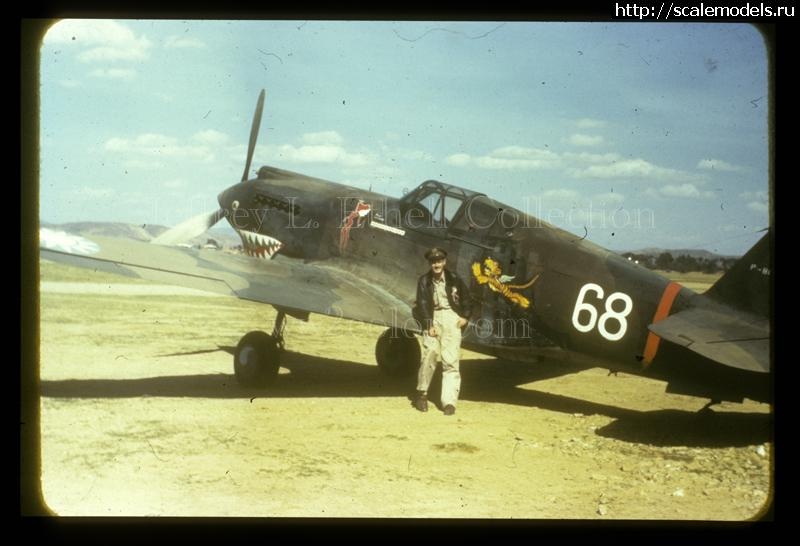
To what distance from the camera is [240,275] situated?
7684mm

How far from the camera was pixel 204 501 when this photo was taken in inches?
200

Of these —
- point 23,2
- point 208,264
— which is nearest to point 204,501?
point 208,264

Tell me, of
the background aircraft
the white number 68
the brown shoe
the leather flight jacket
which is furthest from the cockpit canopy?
the brown shoe

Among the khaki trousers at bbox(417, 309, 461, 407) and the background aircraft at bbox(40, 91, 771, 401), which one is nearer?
the background aircraft at bbox(40, 91, 771, 401)

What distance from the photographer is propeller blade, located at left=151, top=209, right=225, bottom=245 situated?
1142 centimetres

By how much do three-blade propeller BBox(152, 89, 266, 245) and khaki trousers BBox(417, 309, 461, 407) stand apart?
16.2 feet

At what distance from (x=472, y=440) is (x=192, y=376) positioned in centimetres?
394

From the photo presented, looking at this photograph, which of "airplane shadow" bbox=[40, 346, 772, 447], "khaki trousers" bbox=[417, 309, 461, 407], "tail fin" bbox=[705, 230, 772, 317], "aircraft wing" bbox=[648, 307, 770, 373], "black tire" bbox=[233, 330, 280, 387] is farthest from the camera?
"black tire" bbox=[233, 330, 280, 387]

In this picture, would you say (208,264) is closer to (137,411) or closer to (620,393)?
(137,411)

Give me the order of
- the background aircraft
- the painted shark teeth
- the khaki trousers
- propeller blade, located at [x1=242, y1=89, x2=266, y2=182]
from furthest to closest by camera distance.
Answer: propeller blade, located at [x1=242, y1=89, x2=266, y2=182] → the painted shark teeth → the khaki trousers → the background aircraft

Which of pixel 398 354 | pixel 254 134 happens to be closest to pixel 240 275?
pixel 398 354

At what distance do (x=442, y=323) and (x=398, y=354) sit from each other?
1979 mm

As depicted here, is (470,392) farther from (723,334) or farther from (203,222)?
(203,222)

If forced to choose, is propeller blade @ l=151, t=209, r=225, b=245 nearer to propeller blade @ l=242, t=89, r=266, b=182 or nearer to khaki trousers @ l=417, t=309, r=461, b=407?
propeller blade @ l=242, t=89, r=266, b=182
